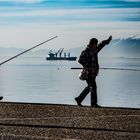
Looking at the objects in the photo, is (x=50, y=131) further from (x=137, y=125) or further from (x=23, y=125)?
(x=137, y=125)

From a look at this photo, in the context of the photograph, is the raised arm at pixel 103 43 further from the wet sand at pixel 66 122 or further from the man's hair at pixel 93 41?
the wet sand at pixel 66 122

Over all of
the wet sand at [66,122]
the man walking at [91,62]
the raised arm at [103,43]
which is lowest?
the wet sand at [66,122]

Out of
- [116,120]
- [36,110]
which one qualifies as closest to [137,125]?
[116,120]

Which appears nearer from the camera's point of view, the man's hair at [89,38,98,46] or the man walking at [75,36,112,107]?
the man's hair at [89,38,98,46]

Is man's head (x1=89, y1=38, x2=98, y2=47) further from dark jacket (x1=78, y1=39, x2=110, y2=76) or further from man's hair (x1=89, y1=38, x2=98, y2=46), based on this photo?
dark jacket (x1=78, y1=39, x2=110, y2=76)

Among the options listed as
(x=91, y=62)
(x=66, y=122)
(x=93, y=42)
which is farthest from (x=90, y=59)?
(x=66, y=122)

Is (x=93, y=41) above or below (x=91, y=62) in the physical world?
above

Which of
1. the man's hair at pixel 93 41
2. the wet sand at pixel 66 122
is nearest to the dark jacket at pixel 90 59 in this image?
the man's hair at pixel 93 41

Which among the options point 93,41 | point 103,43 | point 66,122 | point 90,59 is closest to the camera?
point 66,122

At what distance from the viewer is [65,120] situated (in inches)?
553

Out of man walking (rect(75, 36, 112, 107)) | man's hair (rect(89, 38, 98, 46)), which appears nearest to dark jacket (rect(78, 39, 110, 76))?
man walking (rect(75, 36, 112, 107))

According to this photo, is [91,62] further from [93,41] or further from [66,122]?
[66,122]

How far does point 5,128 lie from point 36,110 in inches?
112

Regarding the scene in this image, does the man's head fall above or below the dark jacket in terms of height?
above
